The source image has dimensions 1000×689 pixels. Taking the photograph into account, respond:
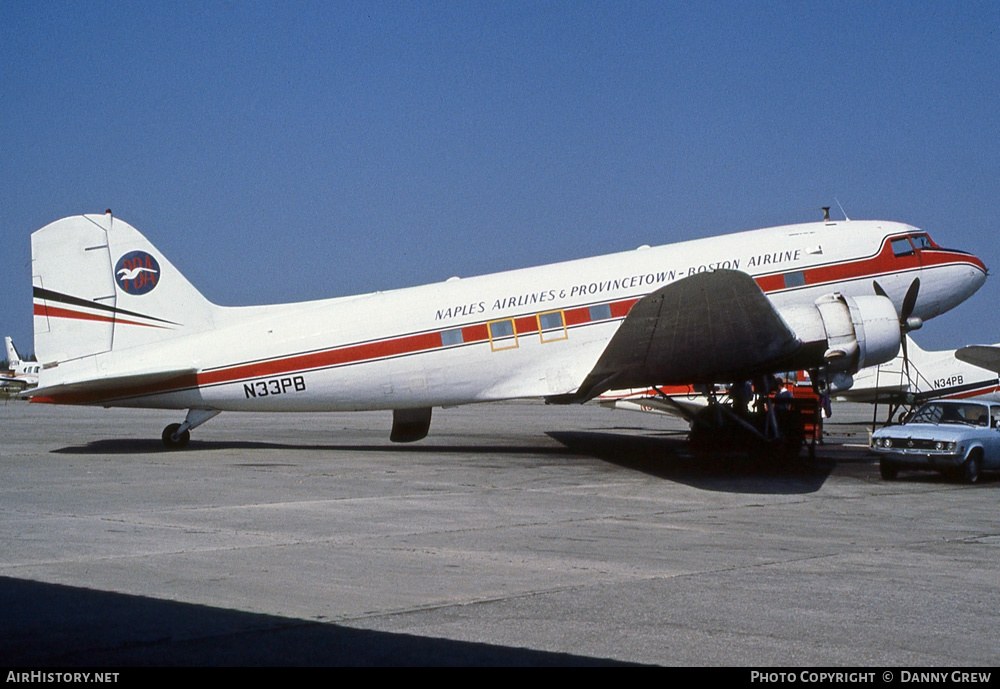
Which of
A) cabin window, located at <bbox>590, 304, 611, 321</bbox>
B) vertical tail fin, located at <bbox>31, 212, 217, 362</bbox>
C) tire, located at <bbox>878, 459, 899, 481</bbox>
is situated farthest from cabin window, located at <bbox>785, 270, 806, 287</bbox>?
vertical tail fin, located at <bbox>31, 212, 217, 362</bbox>

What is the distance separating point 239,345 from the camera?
19.1 m

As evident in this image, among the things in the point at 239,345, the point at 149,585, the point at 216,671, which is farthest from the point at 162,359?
the point at 216,671

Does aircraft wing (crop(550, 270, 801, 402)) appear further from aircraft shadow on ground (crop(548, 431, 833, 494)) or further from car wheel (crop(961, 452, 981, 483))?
car wheel (crop(961, 452, 981, 483))

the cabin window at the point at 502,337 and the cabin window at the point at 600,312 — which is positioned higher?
the cabin window at the point at 600,312

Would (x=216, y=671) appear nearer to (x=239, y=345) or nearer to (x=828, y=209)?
(x=239, y=345)

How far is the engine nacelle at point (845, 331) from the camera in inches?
656

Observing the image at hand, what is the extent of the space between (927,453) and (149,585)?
13364 mm

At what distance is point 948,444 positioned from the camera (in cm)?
1587

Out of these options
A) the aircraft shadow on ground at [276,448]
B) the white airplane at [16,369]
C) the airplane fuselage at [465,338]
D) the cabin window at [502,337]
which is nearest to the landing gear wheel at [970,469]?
the airplane fuselage at [465,338]

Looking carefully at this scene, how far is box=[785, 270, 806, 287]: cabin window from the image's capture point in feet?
61.2

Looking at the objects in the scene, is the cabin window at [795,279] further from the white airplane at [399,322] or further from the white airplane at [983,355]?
Answer: the white airplane at [983,355]

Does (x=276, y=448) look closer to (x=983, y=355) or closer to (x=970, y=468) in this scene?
(x=970, y=468)

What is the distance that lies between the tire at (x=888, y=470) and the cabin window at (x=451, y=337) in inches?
325

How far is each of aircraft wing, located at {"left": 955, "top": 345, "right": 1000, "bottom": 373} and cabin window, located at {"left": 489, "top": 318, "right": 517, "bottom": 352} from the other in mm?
17181
